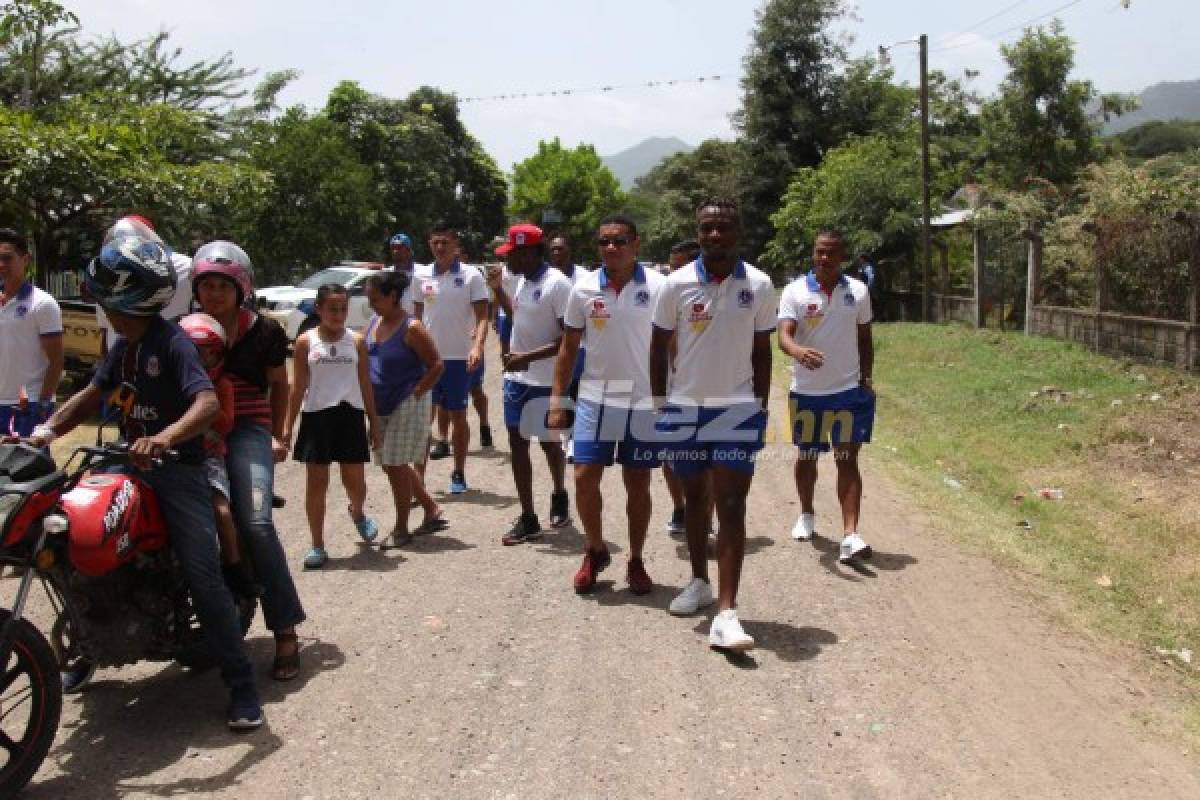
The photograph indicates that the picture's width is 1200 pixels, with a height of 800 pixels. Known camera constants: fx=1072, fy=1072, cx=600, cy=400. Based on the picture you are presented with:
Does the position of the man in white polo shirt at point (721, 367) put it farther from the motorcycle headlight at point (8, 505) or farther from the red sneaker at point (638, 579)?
the motorcycle headlight at point (8, 505)

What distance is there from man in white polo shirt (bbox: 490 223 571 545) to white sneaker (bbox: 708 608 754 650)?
2.27 m

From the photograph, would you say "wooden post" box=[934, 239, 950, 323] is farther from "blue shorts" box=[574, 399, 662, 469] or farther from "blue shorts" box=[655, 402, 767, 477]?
"blue shorts" box=[655, 402, 767, 477]

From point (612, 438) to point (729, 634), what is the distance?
140cm

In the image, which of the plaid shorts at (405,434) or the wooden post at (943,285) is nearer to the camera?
the plaid shorts at (405,434)

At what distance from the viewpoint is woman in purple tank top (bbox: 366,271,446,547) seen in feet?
23.4

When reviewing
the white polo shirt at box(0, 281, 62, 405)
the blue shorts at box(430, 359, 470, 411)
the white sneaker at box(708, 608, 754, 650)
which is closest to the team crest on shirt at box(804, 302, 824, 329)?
the white sneaker at box(708, 608, 754, 650)

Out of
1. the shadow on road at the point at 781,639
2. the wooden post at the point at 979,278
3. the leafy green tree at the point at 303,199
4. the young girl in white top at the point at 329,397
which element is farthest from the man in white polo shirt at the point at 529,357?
the leafy green tree at the point at 303,199

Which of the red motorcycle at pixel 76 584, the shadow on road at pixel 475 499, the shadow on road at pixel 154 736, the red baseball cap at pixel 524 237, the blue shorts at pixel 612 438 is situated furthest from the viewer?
the shadow on road at pixel 475 499

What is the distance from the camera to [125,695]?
4.57 metres

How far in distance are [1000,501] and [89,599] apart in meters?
7.48

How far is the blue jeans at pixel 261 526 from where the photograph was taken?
15.3 feet

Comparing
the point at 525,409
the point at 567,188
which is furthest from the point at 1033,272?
the point at 567,188

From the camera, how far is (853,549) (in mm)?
6680

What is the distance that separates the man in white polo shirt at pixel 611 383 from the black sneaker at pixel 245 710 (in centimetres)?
217
